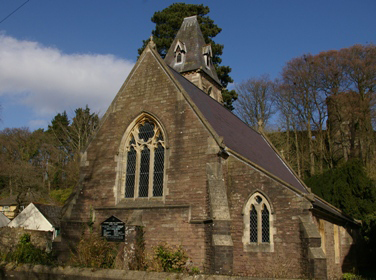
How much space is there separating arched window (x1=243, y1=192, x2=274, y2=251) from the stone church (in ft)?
0.12

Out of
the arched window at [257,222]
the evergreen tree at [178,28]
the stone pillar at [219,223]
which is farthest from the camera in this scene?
the evergreen tree at [178,28]

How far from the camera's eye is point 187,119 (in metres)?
14.5

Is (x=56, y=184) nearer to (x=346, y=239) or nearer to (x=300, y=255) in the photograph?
(x=346, y=239)

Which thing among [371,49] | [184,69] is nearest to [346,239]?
[184,69]

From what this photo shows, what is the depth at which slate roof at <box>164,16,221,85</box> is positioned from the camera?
29180 millimetres

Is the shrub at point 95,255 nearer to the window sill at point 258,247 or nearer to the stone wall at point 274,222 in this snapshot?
the stone wall at point 274,222

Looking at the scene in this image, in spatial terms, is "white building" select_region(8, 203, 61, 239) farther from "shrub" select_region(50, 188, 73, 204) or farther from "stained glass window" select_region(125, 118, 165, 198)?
"stained glass window" select_region(125, 118, 165, 198)

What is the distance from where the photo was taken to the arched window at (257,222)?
13.5m

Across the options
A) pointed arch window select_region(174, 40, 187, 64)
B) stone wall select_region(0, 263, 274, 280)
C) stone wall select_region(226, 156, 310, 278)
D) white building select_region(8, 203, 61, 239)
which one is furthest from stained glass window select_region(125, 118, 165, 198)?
white building select_region(8, 203, 61, 239)

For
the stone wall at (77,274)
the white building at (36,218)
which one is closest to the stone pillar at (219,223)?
the stone wall at (77,274)

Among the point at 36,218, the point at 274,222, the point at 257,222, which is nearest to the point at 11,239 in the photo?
the point at 257,222

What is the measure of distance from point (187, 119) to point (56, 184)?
35862 millimetres

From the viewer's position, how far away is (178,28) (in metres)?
40.1

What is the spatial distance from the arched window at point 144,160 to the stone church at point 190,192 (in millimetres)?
41
